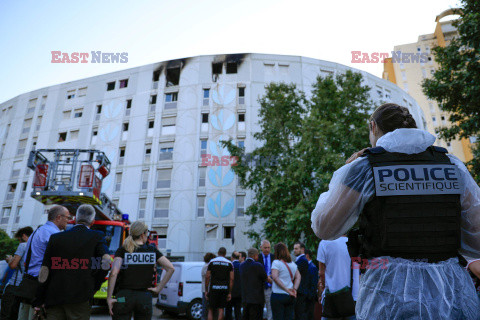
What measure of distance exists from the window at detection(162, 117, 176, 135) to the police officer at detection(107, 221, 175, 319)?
91.6ft

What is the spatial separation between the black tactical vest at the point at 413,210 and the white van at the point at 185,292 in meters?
10.5

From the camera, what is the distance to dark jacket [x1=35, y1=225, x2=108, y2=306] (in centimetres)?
363

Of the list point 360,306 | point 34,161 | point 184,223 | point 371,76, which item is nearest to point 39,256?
point 360,306

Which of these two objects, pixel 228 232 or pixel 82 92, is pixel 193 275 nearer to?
pixel 228 232

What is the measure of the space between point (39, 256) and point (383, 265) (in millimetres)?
4339

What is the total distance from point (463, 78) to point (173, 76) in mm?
27347

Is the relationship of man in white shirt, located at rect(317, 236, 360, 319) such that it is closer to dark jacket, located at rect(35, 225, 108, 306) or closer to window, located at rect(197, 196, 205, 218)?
dark jacket, located at rect(35, 225, 108, 306)

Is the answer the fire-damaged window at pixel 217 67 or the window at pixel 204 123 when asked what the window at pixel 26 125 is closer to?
the window at pixel 204 123

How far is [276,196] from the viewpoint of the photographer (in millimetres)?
18547

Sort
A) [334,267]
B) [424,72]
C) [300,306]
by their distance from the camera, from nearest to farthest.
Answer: [334,267], [300,306], [424,72]

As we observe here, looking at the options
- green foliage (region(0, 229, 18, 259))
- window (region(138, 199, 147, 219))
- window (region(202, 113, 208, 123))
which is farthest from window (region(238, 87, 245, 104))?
green foliage (region(0, 229, 18, 259))

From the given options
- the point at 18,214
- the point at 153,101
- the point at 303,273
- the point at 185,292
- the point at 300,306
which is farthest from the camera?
the point at 18,214

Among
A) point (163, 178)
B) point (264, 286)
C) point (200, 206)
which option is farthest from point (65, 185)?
point (163, 178)

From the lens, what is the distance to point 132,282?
4.36m
